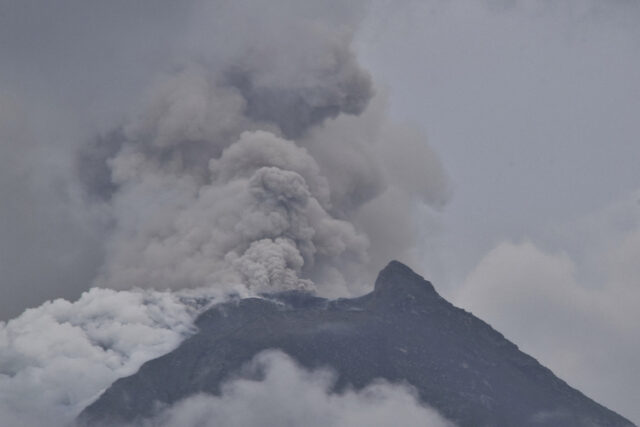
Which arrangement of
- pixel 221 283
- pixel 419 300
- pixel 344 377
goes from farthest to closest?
pixel 419 300 < pixel 344 377 < pixel 221 283

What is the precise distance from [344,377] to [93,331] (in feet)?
66.5

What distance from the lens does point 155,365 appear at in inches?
5325

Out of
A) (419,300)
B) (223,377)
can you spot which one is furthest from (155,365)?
(419,300)

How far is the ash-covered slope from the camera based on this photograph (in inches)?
5251

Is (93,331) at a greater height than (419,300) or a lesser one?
lesser

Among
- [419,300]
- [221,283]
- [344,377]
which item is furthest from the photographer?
[419,300]

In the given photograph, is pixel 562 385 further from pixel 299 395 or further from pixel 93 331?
pixel 93 331

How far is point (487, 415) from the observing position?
13388 cm

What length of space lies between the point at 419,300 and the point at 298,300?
16938 millimetres

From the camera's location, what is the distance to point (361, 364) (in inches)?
5399

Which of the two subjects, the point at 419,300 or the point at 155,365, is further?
the point at 419,300

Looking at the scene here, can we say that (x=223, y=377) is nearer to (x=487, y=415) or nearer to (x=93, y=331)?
(x=93, y=331)

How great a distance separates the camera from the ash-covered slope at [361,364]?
133m

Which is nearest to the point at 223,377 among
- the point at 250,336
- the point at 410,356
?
the point at 250,336
